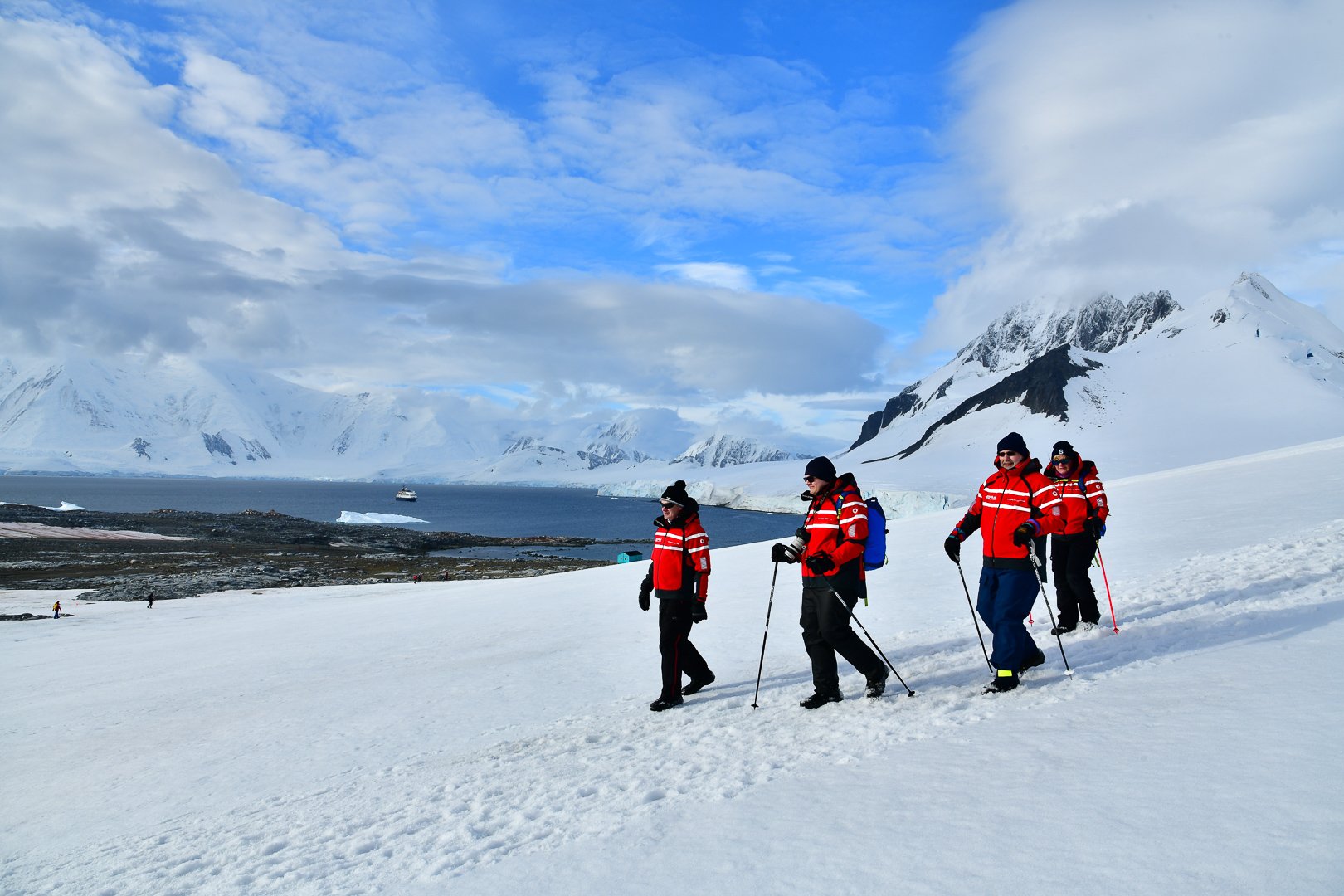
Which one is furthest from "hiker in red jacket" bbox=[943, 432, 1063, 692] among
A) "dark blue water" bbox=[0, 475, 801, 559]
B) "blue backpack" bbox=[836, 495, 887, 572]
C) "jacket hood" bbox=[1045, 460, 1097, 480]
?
"dark blue water" bbox=[0, 475, 801, 559]

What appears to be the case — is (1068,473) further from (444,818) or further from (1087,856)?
(444,818)

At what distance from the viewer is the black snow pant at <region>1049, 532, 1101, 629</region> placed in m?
7.84

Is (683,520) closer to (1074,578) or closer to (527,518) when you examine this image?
(1074,578)

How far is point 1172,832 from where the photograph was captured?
3170 millimetres

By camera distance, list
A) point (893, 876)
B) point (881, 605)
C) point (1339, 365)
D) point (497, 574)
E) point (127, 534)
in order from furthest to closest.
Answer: point (1339, 365) < point (127, 534) < point (497, 574) < point (881, 605) < point (893, 876)

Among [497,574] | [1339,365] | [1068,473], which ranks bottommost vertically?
[497,574]

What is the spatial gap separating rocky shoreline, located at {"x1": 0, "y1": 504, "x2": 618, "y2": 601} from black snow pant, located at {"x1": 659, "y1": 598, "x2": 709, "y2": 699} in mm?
23582

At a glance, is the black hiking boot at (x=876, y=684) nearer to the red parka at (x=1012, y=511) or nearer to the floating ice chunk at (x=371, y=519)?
the red parka at (x=1012, y=511)

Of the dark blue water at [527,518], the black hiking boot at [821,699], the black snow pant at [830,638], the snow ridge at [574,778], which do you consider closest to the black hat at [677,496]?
the black snow pant at [830,638]

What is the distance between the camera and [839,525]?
235 inches

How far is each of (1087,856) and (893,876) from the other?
0.80m

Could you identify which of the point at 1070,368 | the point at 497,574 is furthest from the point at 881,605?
the point at 1070,368

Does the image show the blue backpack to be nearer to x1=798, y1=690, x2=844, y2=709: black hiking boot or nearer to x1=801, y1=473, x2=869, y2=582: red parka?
x1=801, y1=473, x2=869, y2=582: red parka

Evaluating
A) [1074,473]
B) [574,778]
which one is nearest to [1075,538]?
[1074,473]
